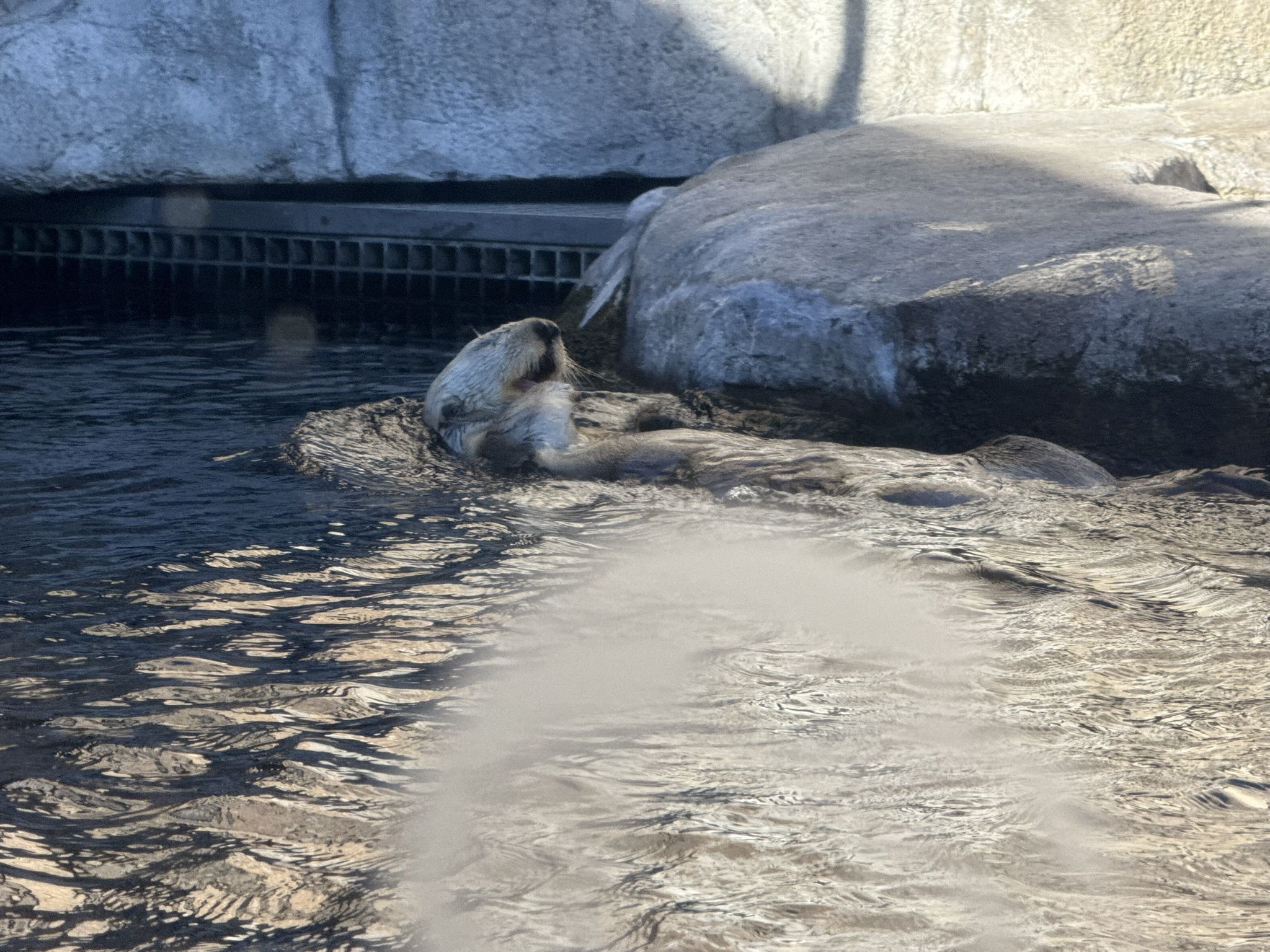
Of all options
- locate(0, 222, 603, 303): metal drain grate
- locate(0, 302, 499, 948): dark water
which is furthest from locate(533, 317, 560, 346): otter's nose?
locate(0, 222, 603, 303): metal drain grate

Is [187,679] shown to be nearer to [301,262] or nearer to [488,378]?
[488,378]

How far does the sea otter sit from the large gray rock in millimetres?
224

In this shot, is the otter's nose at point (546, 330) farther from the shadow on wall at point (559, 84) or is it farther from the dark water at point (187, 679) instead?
the shadow on wall at point (559, 84)

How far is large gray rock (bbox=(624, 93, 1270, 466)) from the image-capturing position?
3211 millimetres

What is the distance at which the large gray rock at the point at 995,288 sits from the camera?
3211 mm

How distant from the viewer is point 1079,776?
5.18 ft

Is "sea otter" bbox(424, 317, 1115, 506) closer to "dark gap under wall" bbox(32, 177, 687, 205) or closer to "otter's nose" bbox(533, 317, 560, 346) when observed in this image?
"otter's nose" bbox(533, 317, 560, 346)

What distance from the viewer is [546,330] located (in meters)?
4.04

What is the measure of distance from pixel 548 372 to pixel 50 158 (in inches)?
137

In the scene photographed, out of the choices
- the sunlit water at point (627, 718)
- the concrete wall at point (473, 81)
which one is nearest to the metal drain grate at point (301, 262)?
the concrete wall at point (473, 81)

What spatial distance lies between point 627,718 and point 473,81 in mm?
5463

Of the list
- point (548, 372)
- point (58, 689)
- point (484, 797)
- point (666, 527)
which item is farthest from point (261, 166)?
point (484, 797)

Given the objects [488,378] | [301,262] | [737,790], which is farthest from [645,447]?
[301,262]

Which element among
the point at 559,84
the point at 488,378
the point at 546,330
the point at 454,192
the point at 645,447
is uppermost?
the point at 559,84
